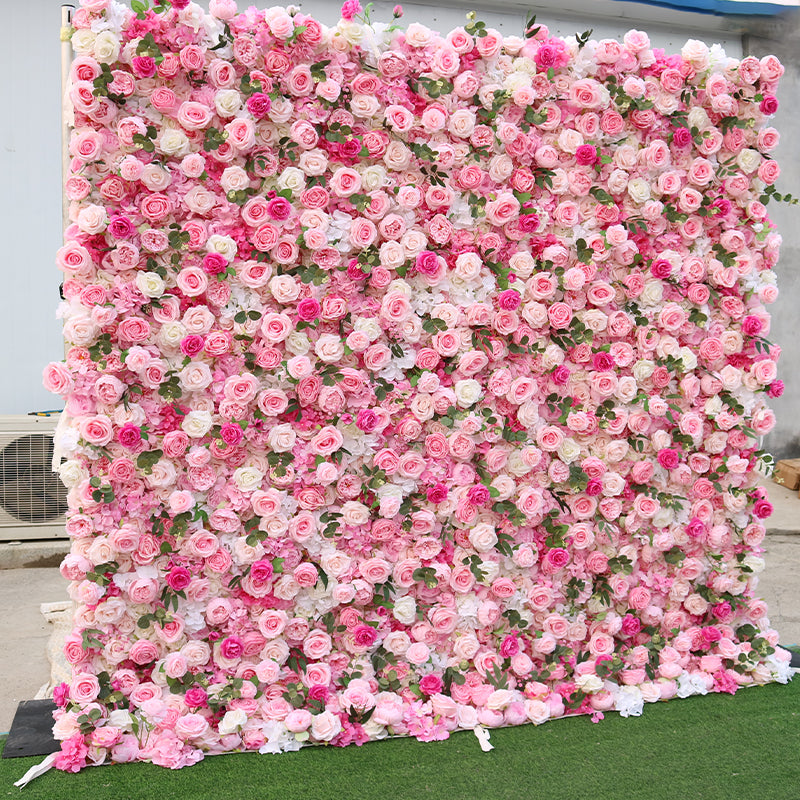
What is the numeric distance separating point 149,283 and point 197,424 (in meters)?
0.44

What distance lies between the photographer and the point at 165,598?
2.41 m

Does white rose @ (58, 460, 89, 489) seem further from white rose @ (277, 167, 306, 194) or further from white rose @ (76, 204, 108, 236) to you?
white rose @ (277, 167, 306, 194)

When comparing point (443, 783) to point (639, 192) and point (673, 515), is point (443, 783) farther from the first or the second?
point (639, 192)

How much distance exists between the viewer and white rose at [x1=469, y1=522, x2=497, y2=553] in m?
2.61

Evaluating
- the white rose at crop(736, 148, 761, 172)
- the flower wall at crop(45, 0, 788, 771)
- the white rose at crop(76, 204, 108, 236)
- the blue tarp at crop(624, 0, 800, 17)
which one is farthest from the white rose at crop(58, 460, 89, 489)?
the blue tarp at crop(624, 0, 800, 17)

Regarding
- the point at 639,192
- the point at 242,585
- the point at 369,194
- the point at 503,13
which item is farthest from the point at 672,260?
the point at 503,13

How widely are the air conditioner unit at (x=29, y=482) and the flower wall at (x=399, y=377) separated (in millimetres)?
1974

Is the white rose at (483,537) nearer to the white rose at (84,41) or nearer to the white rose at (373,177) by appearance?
the white rose at (373,177)

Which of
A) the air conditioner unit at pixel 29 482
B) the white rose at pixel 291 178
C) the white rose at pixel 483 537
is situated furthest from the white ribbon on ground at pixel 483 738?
the air conditioner unit at pixel 29 482

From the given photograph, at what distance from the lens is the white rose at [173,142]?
2291 mm

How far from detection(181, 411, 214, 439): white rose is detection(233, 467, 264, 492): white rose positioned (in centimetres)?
16

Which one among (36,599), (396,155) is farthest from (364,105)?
(36,599)

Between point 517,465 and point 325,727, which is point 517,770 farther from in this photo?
point 517,465

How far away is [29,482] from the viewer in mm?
4211
